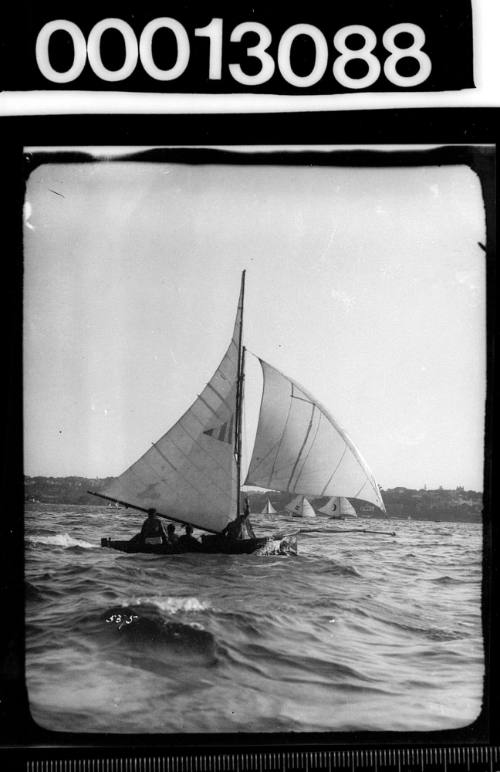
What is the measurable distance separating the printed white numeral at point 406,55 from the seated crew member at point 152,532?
3.48ft

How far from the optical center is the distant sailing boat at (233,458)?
58.1 inches

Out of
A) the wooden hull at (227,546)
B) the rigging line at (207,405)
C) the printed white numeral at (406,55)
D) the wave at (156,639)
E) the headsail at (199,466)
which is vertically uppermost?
the printed white numeral at (406,55)

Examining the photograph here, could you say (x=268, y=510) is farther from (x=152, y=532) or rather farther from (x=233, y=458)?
(x=152, y=532)

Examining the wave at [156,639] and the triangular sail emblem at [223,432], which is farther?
the triangular sail emblem at [223,432]

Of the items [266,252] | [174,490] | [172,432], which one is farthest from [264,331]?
[174,490]

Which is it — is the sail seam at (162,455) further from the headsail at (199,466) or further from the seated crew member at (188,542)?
the seated crew member at (188,542)

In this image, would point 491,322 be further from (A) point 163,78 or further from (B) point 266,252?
(A) point 163,78

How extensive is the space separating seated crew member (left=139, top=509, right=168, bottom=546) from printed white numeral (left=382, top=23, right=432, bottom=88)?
1062 mm

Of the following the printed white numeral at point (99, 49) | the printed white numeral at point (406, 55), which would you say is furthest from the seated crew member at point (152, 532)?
the printed white numeral at point (406, 55)

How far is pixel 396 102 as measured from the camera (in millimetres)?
1478

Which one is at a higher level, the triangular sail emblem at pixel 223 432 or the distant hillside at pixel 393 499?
the triangular sail emblem at pixel 223 432

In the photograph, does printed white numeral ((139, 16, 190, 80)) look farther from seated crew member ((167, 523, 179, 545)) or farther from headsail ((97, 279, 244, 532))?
seated crew member ((167, 523, 179, 545))

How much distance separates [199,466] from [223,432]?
0.31 ft

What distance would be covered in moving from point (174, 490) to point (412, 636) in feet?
1.94
